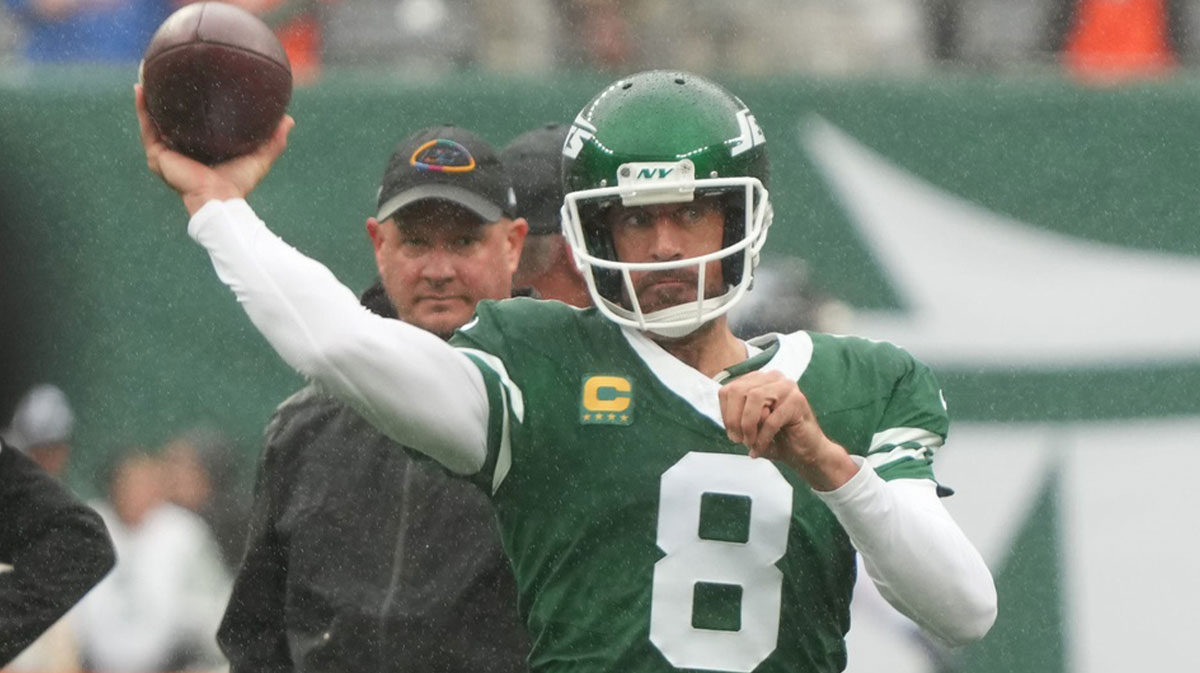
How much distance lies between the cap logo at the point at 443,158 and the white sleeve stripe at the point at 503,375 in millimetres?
1327

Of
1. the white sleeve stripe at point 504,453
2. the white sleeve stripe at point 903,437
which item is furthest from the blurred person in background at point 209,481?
the white sleeve stripe at point 903,437

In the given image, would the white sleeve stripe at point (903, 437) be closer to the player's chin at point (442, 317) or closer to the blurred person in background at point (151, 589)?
the player's chin at point (442, 317)

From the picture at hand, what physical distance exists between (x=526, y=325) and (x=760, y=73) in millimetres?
4350

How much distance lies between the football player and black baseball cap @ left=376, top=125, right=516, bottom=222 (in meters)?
1.13

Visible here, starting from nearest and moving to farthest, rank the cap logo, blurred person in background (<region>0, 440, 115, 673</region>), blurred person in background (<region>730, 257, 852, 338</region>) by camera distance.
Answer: the cap logo → blurred person in background (<region>0, 440, 115, 673</region>) → blurred person in background (<region>730, 257, 852, 338</region>)

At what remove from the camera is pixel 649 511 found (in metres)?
2.96

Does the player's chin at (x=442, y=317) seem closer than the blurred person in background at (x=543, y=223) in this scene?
Yes

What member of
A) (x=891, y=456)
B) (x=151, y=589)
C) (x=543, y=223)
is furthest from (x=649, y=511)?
(x=151, y=589)

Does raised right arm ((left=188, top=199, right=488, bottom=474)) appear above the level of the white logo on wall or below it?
above

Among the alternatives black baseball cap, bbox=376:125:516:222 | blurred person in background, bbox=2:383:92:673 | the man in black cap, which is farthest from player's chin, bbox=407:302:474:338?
blurred person in background, bbox=2:383:92:673

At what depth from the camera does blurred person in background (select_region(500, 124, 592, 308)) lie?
15.1 ft

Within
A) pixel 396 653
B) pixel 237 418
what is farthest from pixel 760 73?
pixel 396 653

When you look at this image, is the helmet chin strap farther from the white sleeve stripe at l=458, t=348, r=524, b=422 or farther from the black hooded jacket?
the black hooded jacket

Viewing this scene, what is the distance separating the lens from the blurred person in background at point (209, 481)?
247 inches
